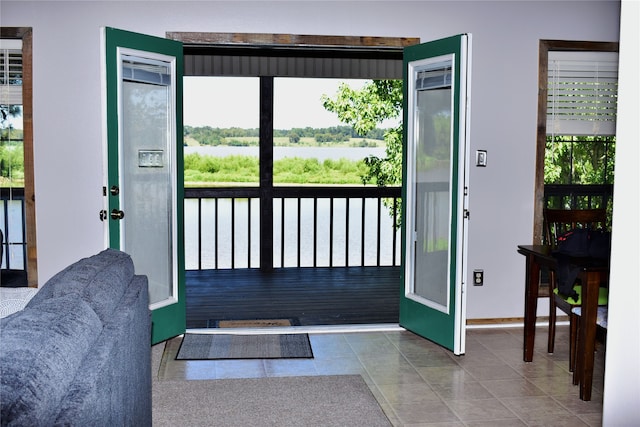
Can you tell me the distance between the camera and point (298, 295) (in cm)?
640

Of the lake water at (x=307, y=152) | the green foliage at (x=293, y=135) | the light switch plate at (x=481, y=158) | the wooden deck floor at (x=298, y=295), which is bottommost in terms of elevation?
the wooden deck floor at (x=298, y=295)

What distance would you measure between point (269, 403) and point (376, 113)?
5699 mm

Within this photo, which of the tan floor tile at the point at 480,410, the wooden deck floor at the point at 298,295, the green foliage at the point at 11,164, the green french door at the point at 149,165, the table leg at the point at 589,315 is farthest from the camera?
the wooden deck floor at the point at 298,295

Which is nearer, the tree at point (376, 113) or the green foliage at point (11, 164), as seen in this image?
the green foliage at point (11, 164)

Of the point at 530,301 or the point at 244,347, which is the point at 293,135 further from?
the point at 530,301

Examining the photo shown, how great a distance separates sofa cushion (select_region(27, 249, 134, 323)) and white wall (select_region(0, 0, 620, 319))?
2.44 meters

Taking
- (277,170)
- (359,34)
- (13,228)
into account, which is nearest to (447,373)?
(359,34)

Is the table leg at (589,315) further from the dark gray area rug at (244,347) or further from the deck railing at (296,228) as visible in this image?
the deck railing at (296,228)

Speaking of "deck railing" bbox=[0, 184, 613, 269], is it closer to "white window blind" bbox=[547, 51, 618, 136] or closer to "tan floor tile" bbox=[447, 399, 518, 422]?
"white window blind" bbox=[547, 51, 618, 136]

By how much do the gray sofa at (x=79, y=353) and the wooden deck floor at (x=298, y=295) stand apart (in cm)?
292

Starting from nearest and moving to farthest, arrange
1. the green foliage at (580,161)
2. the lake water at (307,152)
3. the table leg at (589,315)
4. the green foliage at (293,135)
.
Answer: the table leg at (589,315) → the green foliage at (580,161) → the green foliage at (293,135) → the lake water at (307,152)

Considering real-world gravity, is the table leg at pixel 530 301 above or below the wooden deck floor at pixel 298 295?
above

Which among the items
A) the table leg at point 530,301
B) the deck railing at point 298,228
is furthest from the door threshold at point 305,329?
the deck railing at point 298,228

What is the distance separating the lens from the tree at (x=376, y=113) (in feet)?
27.8
